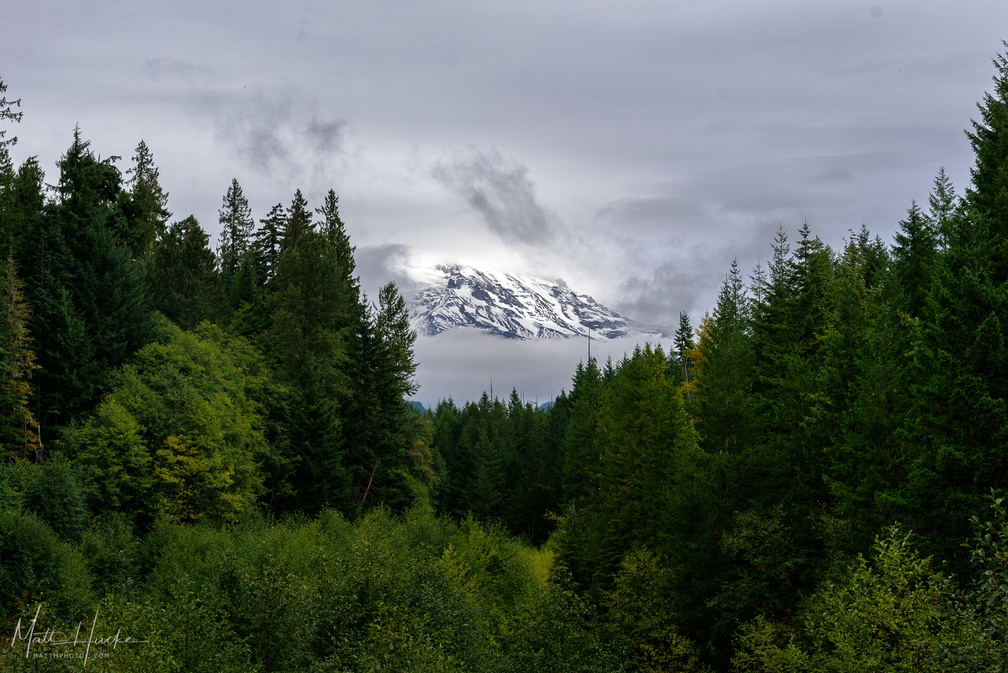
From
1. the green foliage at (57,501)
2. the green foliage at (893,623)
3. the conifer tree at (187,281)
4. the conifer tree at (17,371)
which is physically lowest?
the green foliage at (57,501)

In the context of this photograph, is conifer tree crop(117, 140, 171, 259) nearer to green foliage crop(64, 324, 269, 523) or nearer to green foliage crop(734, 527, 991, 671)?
green foliage crop(64, 324, 269, 523)

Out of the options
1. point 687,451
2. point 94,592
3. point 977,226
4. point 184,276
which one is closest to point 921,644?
point 977,226

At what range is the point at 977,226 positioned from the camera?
85.3 ft

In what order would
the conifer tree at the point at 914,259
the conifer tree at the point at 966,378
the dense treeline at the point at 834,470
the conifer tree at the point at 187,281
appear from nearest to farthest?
the dense treeline at the point at 834,470 → the conifer tree at the point at 966,378 → the conifer tree at the point at 914,259 → the conifer tree at the point at 187,281

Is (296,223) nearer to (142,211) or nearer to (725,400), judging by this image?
(142,211)

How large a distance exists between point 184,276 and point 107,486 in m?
28.3

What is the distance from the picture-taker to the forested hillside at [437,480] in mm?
25125

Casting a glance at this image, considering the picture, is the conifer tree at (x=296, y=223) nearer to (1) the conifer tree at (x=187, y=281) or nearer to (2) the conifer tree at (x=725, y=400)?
(1) the conifer tree at (x=187, y=281)

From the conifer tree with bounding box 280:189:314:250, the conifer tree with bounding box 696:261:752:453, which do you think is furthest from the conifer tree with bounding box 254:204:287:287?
the conifer tree with bounding box 696:261:752:453

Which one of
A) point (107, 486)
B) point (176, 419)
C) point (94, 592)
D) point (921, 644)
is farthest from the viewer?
point (176, 419)

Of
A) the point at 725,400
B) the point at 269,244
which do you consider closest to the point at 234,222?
the point at 269,244

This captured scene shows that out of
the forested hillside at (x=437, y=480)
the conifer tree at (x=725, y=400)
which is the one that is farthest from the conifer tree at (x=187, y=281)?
the conifer tree at (x=725, y=400)

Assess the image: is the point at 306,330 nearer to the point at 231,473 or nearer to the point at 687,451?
the point at 231,473

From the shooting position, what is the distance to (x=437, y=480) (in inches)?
2785
